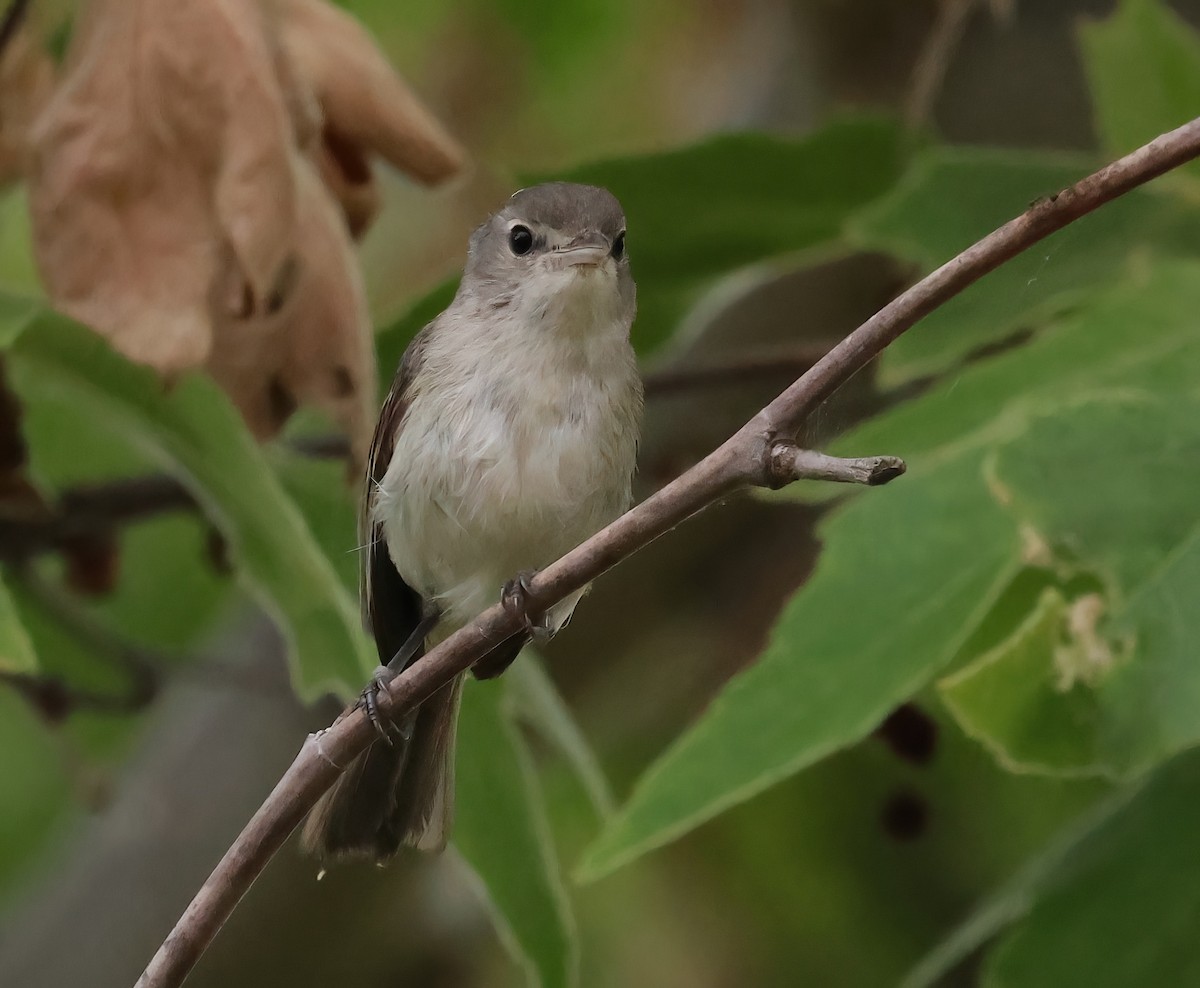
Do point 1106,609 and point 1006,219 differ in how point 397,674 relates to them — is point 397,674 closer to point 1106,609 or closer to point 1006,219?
point 1106,609

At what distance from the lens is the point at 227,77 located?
138 cm

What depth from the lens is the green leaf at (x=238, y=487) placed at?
53.3 inches

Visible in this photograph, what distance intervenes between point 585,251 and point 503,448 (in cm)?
20

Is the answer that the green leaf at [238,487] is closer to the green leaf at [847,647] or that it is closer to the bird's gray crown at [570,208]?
the green leaf at [847,647]

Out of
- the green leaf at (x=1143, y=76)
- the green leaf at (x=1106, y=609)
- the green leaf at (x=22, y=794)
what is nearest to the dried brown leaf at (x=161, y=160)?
the green leaf at (x=1106, y=609)

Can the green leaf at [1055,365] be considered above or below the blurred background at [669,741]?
above

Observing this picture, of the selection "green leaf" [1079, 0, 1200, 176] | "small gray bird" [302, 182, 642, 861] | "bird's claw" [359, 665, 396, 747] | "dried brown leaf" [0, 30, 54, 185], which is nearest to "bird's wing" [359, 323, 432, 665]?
"small gray bird" [302, 182, 642, 861]

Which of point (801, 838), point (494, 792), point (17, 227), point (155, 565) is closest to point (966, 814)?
point (801, 838)

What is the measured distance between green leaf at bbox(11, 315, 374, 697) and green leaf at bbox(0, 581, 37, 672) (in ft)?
0.93

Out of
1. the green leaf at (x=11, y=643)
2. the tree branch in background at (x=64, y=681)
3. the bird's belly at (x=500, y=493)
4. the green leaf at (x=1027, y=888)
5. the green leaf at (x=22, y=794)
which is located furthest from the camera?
the green leaf at (x=22, y=794)

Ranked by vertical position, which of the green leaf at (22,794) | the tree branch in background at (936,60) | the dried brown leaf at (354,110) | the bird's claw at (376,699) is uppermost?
the dried brown leaf at (354,110)

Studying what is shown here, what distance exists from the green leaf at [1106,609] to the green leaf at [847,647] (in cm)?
6

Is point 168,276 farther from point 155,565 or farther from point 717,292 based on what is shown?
point 155,565

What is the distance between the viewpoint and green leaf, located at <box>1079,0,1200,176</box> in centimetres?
186
